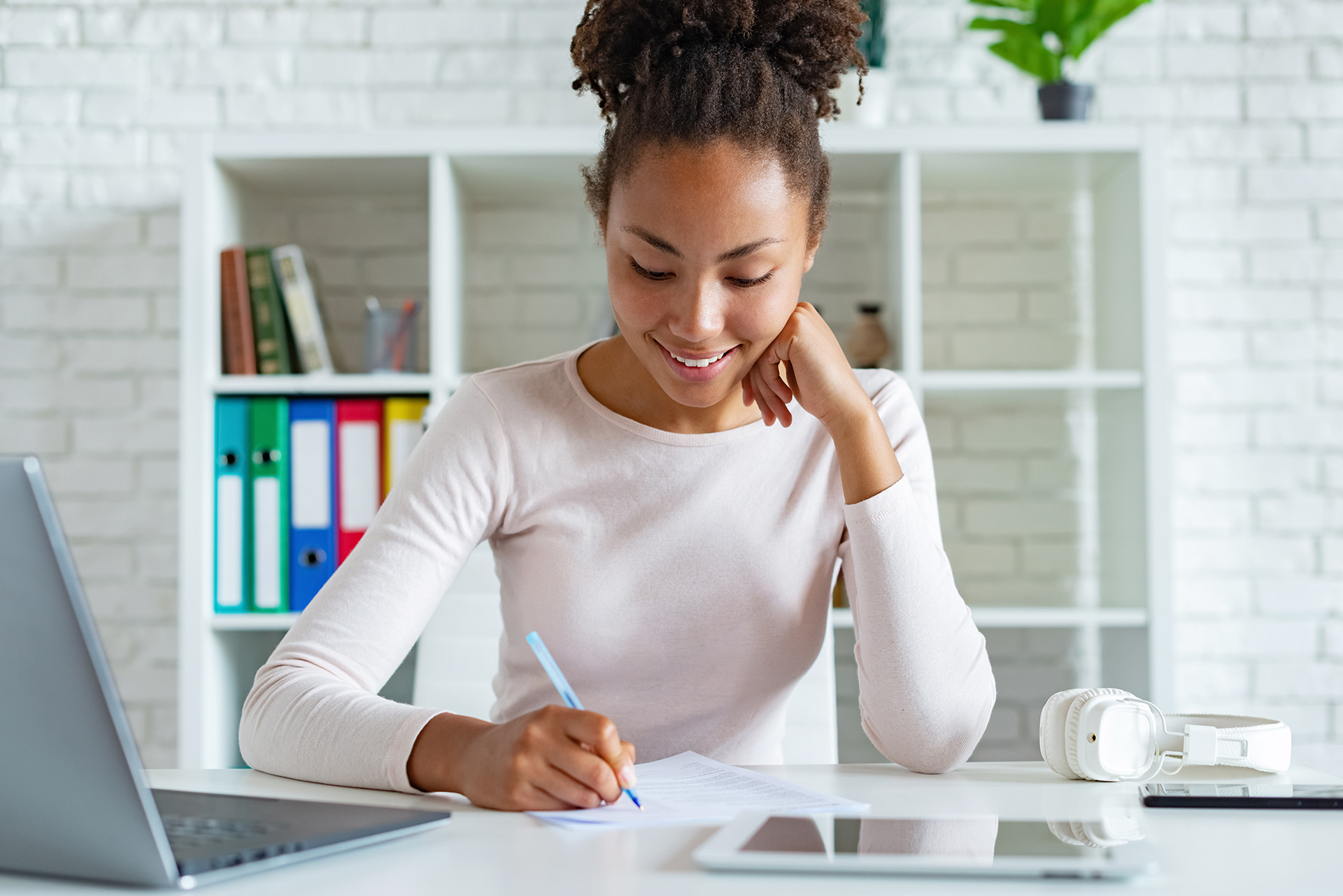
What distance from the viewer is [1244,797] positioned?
76cm

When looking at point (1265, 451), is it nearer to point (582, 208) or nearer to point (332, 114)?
point (582, 208)

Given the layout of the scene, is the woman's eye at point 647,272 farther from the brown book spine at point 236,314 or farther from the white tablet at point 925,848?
the brown book spine at point 236,314

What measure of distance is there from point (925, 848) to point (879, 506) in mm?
437

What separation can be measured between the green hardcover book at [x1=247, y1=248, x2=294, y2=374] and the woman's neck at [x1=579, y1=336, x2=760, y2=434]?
3.24 feet

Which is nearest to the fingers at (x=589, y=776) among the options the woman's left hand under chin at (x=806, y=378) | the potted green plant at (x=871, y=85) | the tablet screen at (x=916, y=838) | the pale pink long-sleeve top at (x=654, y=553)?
the tablet screen at (x=916, y=838)

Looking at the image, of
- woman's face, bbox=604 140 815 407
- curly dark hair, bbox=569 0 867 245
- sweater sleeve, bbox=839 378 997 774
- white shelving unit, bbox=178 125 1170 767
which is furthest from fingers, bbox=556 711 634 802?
white shelving unit, bbox=178 125 1170 767

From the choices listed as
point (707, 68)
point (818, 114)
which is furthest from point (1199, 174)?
point (707, 68)

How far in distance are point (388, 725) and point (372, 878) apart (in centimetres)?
27

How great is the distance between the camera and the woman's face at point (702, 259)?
102 centimetres

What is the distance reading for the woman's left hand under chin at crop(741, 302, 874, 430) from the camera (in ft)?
3.49

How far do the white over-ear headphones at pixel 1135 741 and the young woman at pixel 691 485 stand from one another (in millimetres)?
117

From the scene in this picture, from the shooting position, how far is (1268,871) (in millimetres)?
593

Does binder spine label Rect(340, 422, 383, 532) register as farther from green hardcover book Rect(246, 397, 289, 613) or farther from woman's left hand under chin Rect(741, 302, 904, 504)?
woman's left hand under chin Rect(741, 302, 904, 504)

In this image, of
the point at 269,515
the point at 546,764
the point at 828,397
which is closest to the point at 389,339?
the point at 269,515
